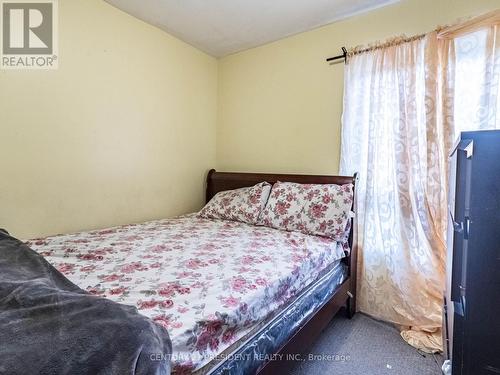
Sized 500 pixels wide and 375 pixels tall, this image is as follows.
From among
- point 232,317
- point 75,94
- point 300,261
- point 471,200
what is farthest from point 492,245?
point 75,94

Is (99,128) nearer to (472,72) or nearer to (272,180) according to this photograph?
(272,180)

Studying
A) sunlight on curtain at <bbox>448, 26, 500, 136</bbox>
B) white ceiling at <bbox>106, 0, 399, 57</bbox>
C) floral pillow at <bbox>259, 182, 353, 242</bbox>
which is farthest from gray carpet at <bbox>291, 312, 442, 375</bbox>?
white ceiling at <bbox>106, 0, 399, 57</bbox>

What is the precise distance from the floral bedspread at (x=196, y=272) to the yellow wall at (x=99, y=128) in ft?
1.04

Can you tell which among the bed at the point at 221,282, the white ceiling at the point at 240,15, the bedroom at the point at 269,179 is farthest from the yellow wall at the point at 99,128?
the bed at the point at 221,282

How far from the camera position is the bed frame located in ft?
4.11

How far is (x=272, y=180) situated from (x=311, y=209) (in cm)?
60

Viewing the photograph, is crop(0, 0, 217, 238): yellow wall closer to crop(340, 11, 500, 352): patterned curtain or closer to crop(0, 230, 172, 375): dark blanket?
crop(0, 230, 172, 375): dark blanket

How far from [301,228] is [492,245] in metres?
1.15

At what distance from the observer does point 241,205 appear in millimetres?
2365

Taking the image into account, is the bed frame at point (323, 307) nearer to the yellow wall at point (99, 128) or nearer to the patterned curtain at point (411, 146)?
the patterned curtain at point (411, 146)

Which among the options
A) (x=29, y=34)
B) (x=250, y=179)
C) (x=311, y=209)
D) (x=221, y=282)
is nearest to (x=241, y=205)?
(x=250, y=179)

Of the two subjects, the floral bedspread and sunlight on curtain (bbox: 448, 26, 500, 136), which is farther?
sunlight on curtain (bbox: 448, 26, 500, 136)

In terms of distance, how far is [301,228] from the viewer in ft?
6.59

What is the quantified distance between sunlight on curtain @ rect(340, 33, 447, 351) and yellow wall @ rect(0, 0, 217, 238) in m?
1.63
